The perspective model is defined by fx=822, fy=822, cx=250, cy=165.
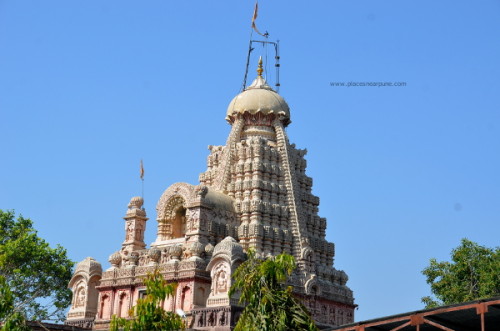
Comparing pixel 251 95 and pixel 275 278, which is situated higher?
pixel 251 95

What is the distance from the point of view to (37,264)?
5125cm


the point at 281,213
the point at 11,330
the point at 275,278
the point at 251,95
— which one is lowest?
the point at 11,330

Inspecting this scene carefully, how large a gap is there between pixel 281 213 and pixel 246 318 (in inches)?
819

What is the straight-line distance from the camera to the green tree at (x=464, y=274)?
48531 millimetres

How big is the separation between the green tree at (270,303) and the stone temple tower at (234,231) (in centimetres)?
1343

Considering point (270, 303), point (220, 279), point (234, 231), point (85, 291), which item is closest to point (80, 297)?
point (85, 291)

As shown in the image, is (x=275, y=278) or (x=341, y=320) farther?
(x=341, y=320)

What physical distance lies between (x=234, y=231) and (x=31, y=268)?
15.9 meters

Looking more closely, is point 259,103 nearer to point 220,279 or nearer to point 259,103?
point 259,103

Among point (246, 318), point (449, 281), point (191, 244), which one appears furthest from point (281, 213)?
point (246, 318)

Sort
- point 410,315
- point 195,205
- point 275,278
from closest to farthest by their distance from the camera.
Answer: point 410,315 < point 275,278 < point 195,205

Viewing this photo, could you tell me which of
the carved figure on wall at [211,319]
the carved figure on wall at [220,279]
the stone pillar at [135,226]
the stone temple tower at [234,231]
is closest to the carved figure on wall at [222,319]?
the stone temple tower at [234,231]

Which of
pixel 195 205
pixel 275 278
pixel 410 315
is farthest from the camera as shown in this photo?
pixel 195 205

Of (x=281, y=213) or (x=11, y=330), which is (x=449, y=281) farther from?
(x=11, y=330)
